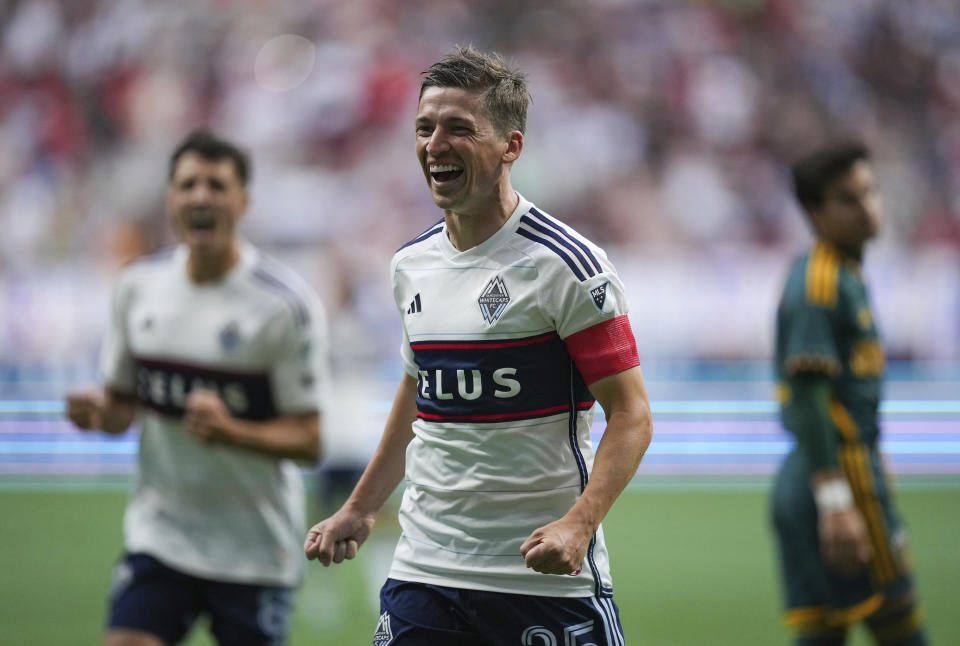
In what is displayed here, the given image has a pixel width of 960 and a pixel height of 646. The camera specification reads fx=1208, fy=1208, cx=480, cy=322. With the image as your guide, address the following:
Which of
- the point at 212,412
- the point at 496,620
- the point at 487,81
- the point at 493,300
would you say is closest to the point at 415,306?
the point at 493,300

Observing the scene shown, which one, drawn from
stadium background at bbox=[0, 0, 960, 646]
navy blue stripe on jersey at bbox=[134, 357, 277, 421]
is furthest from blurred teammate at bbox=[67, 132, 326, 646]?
stadium background at bbox=[0, 0, 960, 646]

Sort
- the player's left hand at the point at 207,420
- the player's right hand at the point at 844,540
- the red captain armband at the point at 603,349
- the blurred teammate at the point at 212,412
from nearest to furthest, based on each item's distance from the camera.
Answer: the red captain armband at the point at 603,349, the player's left hand at the point at 207,420, the blurred teammate at the point at 212,412, the player's right hand at the point at 844,540

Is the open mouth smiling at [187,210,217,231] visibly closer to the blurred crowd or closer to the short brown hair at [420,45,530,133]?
the short brown hair at [420,45,530,133]

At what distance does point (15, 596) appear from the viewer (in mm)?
7422

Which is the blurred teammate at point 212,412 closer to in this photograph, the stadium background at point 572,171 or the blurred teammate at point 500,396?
the blurred teammate at point 500,396

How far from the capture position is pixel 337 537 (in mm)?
2967

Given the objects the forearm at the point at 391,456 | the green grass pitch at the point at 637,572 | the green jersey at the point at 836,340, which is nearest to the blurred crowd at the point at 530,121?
the green grass pitch at the point at 637,572

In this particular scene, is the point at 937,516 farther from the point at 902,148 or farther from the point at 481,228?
the point at 481,228

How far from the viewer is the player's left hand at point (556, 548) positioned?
2.43m

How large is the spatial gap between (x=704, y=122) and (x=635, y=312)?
12.7ft

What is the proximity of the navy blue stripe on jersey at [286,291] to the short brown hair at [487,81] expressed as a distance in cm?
159

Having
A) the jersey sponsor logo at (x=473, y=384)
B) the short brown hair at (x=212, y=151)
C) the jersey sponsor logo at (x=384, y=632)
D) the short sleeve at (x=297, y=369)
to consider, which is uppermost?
the short brown hair at (x=212, y=151)

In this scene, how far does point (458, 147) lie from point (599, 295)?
1.56 feet

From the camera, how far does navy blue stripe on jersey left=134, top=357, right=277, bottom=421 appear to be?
429 cm
